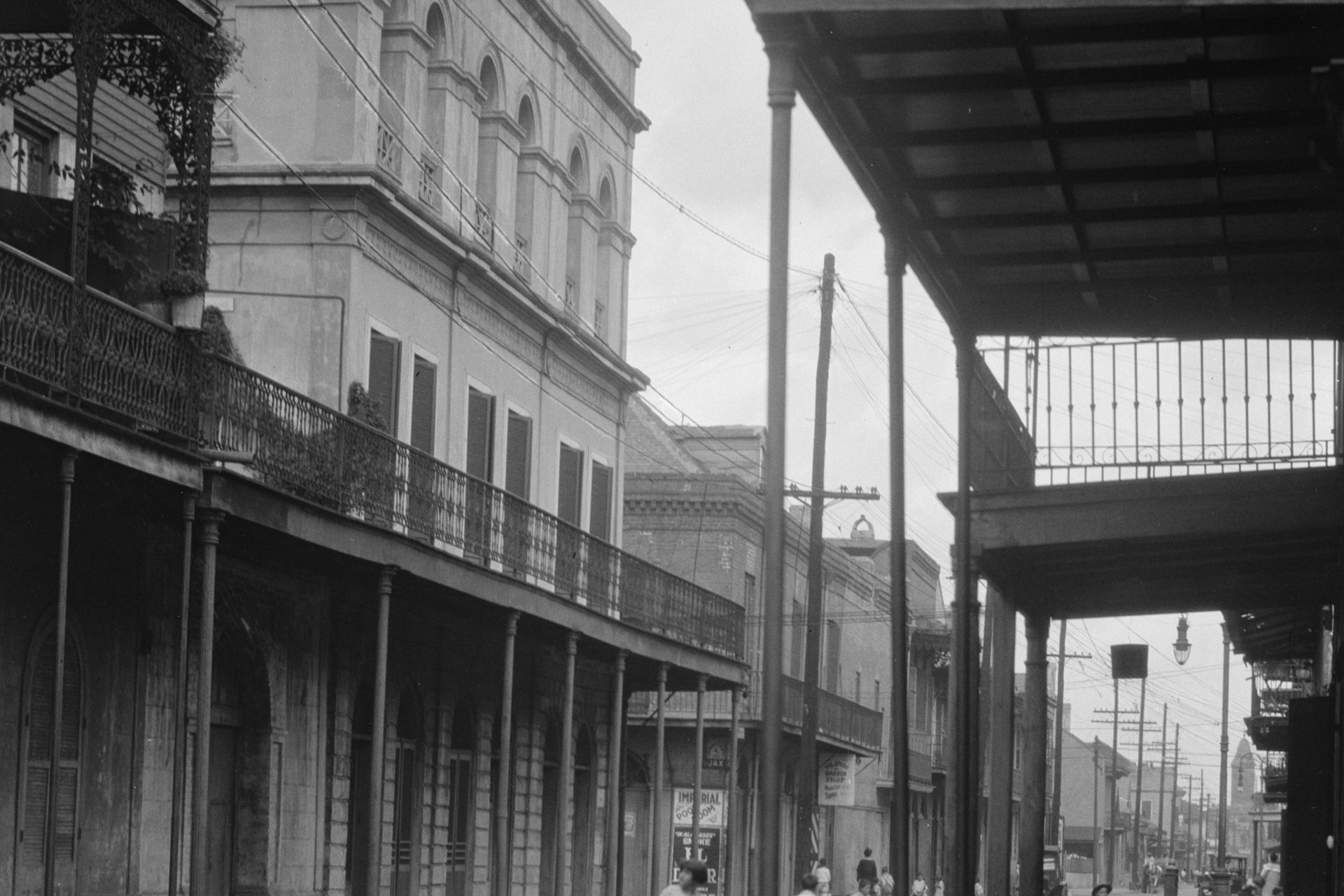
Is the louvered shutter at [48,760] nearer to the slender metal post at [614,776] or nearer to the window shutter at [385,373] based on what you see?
the window shutter at [385,373]

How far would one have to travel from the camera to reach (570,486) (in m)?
31.5

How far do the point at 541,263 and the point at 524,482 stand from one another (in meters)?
3.35

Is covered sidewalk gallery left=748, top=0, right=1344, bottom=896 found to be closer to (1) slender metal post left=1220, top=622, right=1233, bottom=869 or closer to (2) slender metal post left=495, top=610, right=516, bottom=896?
(2) slender metal post left=495, top=610, right=516, bottom=896

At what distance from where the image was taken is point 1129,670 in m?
22.5

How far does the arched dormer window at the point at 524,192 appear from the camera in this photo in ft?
95.3

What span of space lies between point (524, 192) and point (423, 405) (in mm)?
5569

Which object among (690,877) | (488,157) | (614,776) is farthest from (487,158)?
(690,877)

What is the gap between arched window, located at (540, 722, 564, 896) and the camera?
1226 inches

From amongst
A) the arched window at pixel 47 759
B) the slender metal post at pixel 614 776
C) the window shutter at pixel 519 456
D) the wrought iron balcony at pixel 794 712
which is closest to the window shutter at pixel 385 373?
the window shutter at pixel 519 456

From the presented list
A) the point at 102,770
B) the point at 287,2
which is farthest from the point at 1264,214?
the point at 287,2

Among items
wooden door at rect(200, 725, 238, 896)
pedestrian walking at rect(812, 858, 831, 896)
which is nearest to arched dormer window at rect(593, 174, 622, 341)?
wooden door at rect(200, 725, 238, 896)

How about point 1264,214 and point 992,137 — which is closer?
point 992,137

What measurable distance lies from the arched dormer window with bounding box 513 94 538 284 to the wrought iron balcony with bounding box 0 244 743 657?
4428 millimetres

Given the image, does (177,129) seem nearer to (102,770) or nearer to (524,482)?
(102,770)
